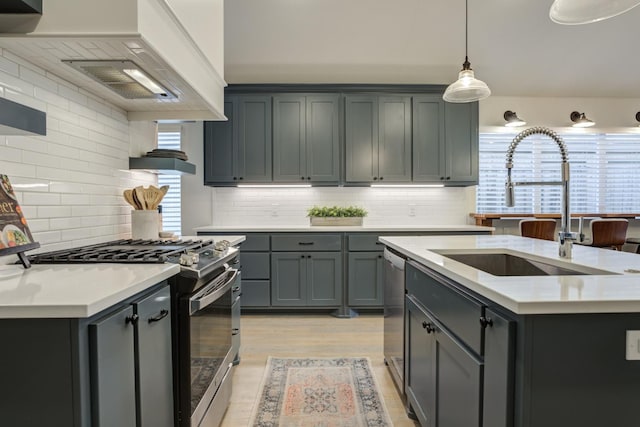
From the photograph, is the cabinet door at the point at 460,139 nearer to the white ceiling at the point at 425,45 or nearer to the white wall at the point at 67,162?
the white ceiling at the point at 425,45

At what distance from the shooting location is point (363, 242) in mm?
3840

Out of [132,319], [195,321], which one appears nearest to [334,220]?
[195,321]

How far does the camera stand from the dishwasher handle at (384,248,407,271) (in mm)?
2144

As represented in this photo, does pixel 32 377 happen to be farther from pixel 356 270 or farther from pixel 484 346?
pixel 356 270

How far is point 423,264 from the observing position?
68.7 inches

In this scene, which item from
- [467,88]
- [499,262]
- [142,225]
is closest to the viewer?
[499,262]

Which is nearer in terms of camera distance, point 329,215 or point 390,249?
point 390,249

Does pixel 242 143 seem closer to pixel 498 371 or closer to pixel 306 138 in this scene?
pixel 306 138

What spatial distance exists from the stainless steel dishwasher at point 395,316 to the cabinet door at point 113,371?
4.84 feet

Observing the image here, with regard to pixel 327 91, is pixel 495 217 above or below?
below

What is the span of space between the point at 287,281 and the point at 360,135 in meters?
1.85

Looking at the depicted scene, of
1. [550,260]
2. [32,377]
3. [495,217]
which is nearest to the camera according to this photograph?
[32,377]

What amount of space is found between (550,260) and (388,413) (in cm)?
123

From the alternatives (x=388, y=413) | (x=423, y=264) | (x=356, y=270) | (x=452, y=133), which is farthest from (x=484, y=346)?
(x=452, y=133)
